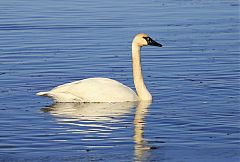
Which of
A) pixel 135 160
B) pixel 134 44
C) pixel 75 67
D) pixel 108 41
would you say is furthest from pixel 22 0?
pixel 135 160

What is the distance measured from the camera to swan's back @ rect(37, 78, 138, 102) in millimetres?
14406

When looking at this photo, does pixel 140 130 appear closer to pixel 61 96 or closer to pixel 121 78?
pixel 61 96

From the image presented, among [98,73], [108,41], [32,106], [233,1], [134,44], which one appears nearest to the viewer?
[32,106]

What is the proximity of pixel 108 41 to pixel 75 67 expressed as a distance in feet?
10.8

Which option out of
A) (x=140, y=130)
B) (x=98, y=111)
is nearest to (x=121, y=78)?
(x=98, y=111)

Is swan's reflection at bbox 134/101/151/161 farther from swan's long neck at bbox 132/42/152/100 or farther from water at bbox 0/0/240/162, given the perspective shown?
swan's long neck at bbox 132/42/152/100

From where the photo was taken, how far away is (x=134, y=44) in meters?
15.5

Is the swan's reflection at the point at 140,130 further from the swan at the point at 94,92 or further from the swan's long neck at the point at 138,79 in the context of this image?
the swan at the point at 94,92

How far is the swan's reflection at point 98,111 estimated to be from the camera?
1284 centimetres

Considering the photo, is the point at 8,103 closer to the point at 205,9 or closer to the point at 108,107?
the point at 108,107

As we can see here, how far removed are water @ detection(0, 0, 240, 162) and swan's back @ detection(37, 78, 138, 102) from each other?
0.21 m

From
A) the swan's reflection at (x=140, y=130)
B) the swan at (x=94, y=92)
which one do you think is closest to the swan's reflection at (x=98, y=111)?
the swan's reflection at (x=140, y=130)

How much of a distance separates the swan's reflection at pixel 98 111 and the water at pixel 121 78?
2 centimetres

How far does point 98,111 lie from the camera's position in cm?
1370
